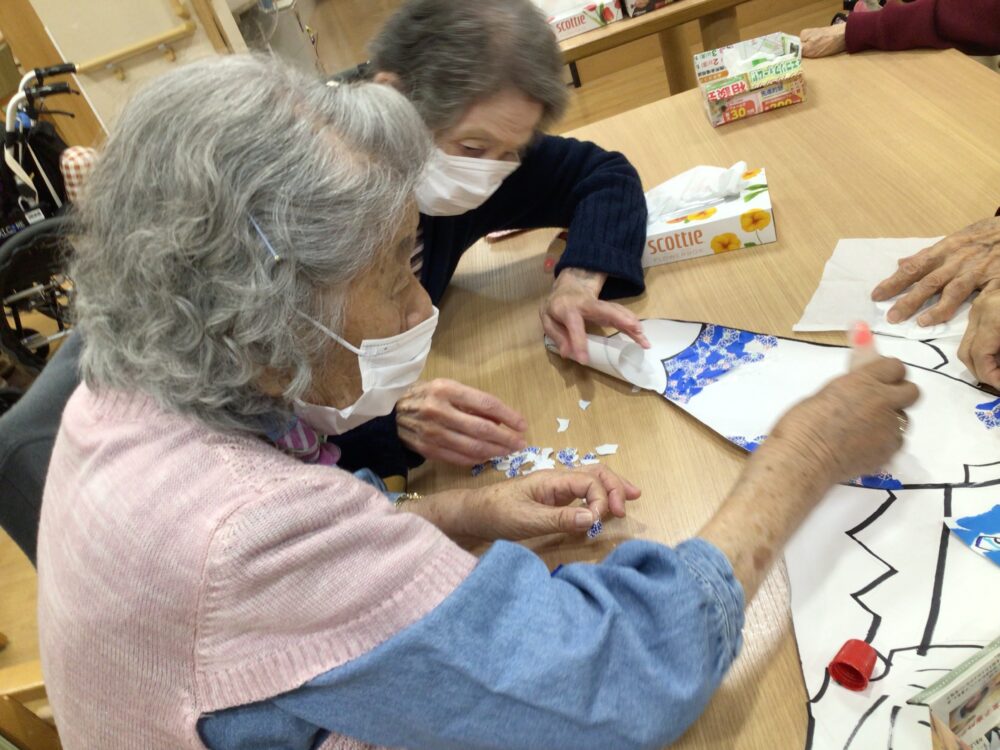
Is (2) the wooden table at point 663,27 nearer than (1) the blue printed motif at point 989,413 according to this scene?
No

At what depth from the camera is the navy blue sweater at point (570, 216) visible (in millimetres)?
1517

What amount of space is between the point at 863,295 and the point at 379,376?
0.82m

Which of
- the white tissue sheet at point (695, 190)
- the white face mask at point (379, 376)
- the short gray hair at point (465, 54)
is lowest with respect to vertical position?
the white tissue sheet at point (695, 190)

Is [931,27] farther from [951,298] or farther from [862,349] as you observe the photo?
[862,349]

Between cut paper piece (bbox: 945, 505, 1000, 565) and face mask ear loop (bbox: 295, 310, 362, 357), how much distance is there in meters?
0.74

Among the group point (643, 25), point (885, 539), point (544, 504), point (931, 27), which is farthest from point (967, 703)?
point (643, 25)

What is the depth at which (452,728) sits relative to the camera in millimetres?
671

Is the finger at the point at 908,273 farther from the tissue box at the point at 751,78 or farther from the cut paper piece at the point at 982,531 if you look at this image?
the tissue box at the point at 751,78

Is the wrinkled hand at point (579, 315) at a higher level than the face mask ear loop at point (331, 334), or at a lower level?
lower

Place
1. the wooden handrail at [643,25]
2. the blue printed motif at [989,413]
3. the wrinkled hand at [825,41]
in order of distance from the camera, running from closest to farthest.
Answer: the blue printed motif at [989,413]
the wrinkled hand at [825,41]
the wooden handrail at [643,25]

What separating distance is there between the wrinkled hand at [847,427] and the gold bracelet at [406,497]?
1.85ft

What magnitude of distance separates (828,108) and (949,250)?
75 cm

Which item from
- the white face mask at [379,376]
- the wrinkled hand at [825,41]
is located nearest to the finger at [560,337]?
the white face mask at [379,376]

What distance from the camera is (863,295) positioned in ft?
4.08
